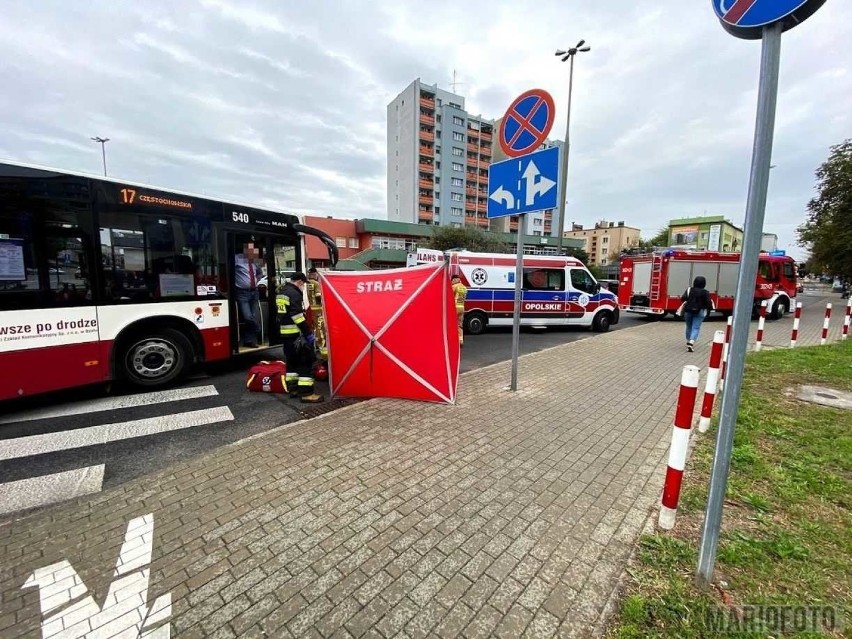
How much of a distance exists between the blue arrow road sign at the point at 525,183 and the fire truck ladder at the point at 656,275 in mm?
12928

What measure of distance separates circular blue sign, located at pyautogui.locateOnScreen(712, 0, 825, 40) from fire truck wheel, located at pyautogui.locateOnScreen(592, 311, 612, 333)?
12.2m

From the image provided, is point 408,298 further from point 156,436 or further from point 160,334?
point 160,334

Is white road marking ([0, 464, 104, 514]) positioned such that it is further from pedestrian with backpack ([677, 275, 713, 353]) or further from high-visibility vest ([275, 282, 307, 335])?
pedestrian with backpack ([677, 275, 713, 353])

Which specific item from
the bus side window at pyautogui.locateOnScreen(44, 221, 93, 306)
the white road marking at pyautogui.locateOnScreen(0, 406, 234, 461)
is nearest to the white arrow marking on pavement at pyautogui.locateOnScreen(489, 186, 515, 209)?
the white road marking at pyautogui.locateOnScreen(0, 406, 234, 461)

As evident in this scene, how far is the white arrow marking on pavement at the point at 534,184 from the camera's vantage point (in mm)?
4902

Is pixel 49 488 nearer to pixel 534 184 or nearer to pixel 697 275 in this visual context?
pixel 534 184

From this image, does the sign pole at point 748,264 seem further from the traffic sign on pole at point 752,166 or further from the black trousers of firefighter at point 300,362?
the black trousers of firefighter at point 300,362

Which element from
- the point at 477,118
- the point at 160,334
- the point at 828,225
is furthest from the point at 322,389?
the point at 477,118

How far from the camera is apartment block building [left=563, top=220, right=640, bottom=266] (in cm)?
10688

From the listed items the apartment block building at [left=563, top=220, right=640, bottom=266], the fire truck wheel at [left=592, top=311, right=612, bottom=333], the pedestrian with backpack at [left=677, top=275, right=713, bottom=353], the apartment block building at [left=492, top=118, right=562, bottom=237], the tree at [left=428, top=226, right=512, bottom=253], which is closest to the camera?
the pedestrian with backpack at [left=677, top=275, right=713, bottom=353]

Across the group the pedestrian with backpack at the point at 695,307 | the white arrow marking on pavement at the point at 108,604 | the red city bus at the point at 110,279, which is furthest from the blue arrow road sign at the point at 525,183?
the pedestrian with backpack at the point at 695,307

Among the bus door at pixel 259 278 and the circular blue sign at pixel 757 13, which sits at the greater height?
the circular blue sign at pixel 757 13

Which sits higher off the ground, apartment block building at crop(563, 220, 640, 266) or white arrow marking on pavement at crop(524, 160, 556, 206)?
apartment block building at crop(563, 220, 640, 266)

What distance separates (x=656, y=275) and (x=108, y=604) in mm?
17835
